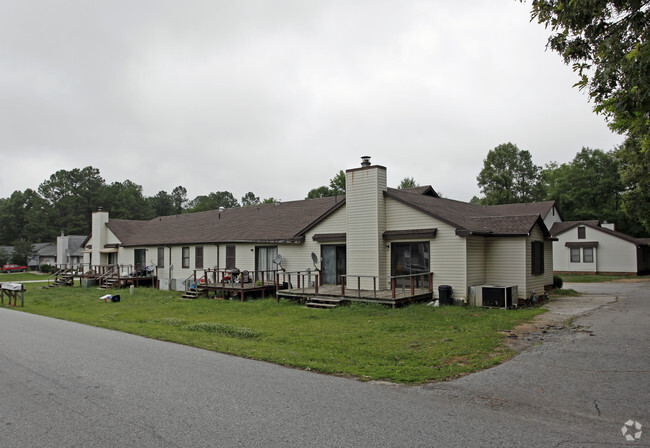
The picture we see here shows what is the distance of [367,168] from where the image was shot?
1908 centimetres

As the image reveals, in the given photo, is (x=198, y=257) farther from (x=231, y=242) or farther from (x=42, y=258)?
(x=42, y=258)

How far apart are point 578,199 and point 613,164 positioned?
214 inches

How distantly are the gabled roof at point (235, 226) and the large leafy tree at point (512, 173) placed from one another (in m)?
36.8

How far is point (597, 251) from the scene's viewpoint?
123 ft

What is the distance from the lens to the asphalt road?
4828mm

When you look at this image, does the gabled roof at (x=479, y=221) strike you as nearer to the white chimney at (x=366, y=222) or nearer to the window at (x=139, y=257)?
the white chimney at (x=366, y=222)

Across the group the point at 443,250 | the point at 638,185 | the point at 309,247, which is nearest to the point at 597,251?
the point at 638,185

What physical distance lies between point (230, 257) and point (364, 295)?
1077cm

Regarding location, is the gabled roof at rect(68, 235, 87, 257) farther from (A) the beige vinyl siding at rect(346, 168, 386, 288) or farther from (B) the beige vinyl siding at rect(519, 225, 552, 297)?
(B) the beige vinyl siding at rect(519, 225, 552, 297)

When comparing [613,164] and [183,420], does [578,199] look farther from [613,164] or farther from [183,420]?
[183,420]

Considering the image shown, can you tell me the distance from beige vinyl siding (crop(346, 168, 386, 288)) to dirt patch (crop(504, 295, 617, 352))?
21.9 feet

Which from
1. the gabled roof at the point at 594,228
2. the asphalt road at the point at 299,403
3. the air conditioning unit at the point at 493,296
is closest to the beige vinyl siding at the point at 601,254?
the gabled roof at the point at 594,228

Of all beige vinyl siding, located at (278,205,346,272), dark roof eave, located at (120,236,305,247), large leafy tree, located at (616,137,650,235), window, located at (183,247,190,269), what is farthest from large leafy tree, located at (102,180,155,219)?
large leafy tree, located at (616,137,650,235)

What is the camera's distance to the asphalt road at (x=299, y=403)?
4.83m
